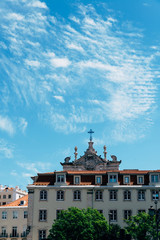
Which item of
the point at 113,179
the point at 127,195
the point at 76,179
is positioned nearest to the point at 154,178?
the point at 127,195

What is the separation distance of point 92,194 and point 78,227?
10.9 meters

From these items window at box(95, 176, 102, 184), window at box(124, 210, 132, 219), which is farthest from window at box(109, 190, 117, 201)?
window at box(124, 210, 132, 219)

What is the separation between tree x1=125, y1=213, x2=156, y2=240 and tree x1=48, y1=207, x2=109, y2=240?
11.6 ft

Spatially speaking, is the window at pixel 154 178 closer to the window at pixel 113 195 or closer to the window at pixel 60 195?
the window at pixel 113 195

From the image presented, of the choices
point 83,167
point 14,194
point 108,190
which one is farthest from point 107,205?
point 14,194

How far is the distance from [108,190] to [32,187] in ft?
39.1

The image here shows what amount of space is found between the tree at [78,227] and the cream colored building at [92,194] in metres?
8.17

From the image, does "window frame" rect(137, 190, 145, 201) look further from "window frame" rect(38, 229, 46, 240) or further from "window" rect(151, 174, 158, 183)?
"window frame" rect(38, 229, 46, 240)

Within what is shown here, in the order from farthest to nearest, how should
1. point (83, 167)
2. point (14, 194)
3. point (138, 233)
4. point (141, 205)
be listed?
point (14, 194)
point (83, 167)
point (141, 205)
point (138, 233)

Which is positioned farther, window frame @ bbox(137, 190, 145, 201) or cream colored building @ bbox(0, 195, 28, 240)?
cream colored building @ bbox(0, 195, 28, 240)

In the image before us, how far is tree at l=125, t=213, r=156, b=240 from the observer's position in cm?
4566

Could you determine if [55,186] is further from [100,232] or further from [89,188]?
[100,232]

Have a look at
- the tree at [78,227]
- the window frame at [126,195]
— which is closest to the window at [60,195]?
the tree at [78,227]

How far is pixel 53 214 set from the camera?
55.2 meters
